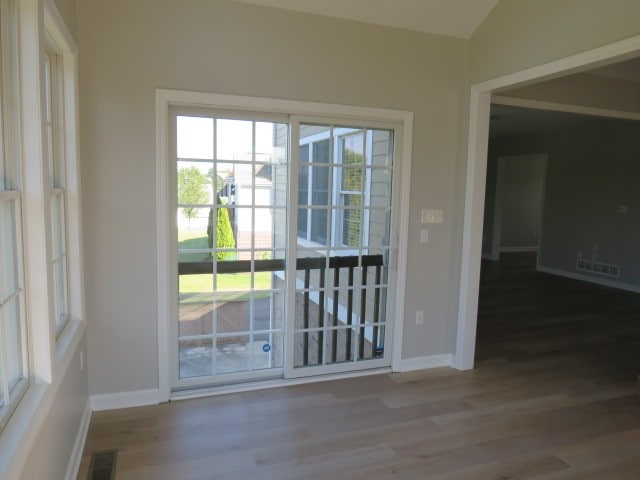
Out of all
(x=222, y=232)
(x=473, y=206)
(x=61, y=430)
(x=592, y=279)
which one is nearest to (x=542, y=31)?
(x=473, y=206)

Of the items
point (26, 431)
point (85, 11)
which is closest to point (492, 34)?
point (85, 11)

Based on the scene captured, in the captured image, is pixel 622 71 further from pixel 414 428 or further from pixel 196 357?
pixel 196 357

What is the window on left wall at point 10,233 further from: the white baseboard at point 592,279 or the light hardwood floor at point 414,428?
the white baseboard at point 592,279

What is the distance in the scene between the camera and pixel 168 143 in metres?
3.04

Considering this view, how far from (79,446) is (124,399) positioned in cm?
58

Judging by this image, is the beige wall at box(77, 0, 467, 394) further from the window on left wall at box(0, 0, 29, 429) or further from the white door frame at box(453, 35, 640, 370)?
the window on left wall at box(0, 0, 29, 429)

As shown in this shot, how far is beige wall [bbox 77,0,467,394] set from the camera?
285 cm

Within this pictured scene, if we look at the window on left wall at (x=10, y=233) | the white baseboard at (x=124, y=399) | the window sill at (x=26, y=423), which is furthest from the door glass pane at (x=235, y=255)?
the window on left wall at (x=10, y=233)

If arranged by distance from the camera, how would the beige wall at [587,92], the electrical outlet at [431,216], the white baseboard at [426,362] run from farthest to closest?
1. the beige wall at [587,92]
2. the white baseboard at [426,362]
3. the electrical outlet at [431,216]

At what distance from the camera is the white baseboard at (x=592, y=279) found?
705 centimetres

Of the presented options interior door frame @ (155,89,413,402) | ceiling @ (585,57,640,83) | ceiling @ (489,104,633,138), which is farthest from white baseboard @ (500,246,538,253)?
interior door frame @ (155,89,413,402)

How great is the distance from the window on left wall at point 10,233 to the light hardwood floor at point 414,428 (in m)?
1.03

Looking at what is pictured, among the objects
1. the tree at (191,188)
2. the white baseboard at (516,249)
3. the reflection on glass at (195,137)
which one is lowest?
the white baseboard at (516,249)

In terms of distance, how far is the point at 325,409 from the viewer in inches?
125
